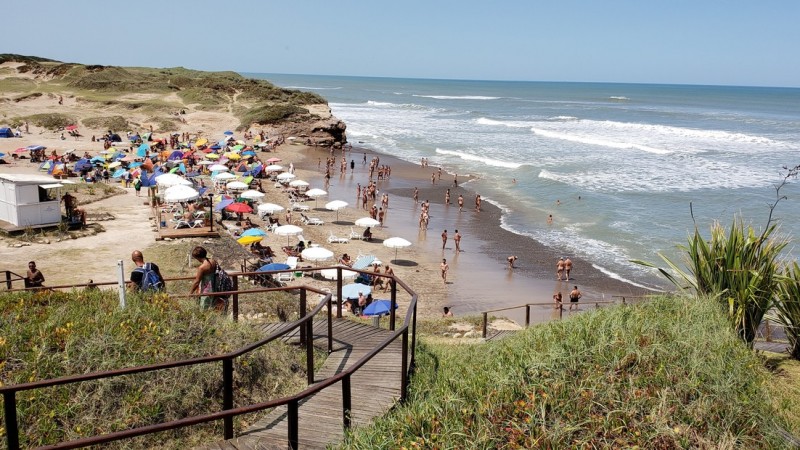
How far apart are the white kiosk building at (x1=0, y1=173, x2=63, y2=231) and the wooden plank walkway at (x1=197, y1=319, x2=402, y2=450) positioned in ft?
43.7

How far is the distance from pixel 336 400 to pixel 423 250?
58.9ft

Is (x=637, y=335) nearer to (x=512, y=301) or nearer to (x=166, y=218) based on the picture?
(x=512, y=301)

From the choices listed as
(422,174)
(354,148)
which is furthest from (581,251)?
(354,148)

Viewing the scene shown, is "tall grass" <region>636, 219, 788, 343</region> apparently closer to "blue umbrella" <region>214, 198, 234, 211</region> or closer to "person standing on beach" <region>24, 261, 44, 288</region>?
"person standing on beach" <region>24, 261, 44, 288</region>

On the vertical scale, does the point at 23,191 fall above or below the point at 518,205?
above

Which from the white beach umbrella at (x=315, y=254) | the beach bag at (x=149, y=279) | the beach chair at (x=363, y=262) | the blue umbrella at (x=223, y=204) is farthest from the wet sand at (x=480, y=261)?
the beach bag at (x=149, y=279)

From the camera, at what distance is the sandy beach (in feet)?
53.4

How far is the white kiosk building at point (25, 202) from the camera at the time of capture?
672 inches

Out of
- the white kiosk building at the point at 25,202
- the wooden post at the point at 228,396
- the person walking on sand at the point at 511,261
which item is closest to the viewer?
the wooden post at the point at 228,396

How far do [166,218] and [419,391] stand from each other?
18.5 m

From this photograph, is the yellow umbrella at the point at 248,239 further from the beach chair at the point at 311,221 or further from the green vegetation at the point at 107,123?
the green vegetation at the point at 107,123

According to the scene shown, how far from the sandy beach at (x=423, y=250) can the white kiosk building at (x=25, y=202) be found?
39.9 inches

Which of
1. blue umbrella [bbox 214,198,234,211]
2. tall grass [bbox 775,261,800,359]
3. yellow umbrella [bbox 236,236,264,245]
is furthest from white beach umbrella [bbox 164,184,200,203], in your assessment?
tall grass [bbox 775,261,800,359]

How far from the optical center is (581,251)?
23609 millimetres
